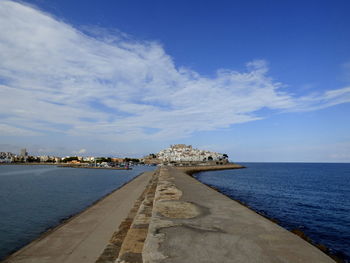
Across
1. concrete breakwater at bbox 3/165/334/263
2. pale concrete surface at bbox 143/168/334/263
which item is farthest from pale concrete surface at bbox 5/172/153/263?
pale concrete surface at bbox 143/168/334/263

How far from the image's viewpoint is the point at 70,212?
20.2m

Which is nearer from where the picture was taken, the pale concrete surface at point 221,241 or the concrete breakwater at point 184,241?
the pale concrete surface at point 221,241

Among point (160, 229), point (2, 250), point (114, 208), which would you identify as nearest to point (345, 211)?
point (114, 208)

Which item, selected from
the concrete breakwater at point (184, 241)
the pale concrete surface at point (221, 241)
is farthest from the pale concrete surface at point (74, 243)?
the pale concrete surface at point (221, 241)

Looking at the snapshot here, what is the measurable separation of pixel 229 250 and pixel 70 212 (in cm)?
1788

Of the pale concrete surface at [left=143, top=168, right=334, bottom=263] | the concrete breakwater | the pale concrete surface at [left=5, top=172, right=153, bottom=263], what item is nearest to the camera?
the pale concrete surface at [left=143, top=168, right=334, bottom=263]

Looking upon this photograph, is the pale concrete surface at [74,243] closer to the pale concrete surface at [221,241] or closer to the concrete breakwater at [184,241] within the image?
the concrete breakwater at [184,241]

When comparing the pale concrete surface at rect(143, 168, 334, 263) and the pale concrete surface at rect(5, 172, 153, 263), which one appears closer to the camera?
the pale concrete surface at rect(143, 168, 334, 263)

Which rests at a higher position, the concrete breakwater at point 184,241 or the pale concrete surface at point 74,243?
the concrete breakwater at point 184,241

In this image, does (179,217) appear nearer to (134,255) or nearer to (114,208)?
(134,255)

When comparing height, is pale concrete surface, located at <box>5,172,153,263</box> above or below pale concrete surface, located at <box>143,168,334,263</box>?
below

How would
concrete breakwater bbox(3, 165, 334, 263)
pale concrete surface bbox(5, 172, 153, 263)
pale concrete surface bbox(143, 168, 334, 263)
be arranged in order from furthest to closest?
pale concrete surface bbox(5, 172, 153, 263) < concrete breakwater bbox(3, 165, 334, 263) < pale concrete surface bbox(143, 168, 334, 263)

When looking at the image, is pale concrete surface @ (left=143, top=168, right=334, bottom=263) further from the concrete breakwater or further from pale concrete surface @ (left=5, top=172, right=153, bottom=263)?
pale concrete surface @ (left=5, top=172, right=153, bottom=263)

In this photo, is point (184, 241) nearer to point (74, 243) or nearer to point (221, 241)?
point (221, 241)
